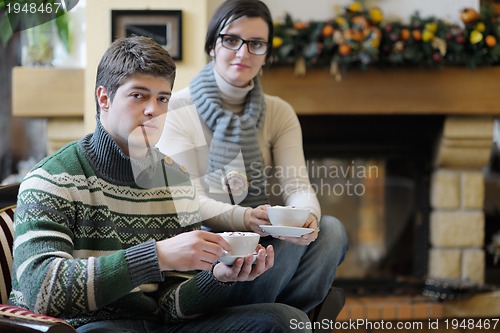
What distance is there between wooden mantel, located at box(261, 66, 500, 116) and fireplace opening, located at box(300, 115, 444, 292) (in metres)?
0.22

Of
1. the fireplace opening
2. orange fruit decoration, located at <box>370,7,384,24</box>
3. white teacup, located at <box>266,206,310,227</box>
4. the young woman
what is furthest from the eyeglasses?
the fireplace opening

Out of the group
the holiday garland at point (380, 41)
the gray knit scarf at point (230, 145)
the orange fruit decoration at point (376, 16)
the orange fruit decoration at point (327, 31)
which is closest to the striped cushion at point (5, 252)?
the gray knit scarf at point (230, 145)

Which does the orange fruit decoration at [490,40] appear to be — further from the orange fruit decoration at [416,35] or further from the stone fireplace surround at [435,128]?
the orange fruit decoration at [416,35]

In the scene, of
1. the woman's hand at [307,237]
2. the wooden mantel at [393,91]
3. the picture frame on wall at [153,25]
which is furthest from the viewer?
the wooden mantel at [393,91]

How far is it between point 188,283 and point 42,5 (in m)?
1.59

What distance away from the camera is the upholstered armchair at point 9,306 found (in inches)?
36.0

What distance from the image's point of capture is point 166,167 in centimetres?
134

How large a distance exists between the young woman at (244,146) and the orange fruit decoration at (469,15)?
1.12 metres

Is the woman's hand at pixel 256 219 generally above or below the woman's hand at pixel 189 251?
below

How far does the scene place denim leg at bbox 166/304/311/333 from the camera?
4.07 ft

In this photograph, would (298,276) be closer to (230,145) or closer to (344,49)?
(230,145)

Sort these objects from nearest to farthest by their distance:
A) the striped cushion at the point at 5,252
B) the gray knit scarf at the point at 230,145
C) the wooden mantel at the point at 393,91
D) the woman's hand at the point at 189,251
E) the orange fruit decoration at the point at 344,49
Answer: the woman's hand at the point at 189,251, the striped cushion at the point at 5,252, the gray knit scarf at the point at 230,145, the orange fruit decoration at the point at 344,49, the wooden mantel at the point at 393,91

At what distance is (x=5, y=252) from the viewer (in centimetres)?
133

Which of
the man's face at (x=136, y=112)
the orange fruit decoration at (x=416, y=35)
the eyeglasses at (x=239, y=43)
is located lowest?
the man's face at (x=136, y=112)
